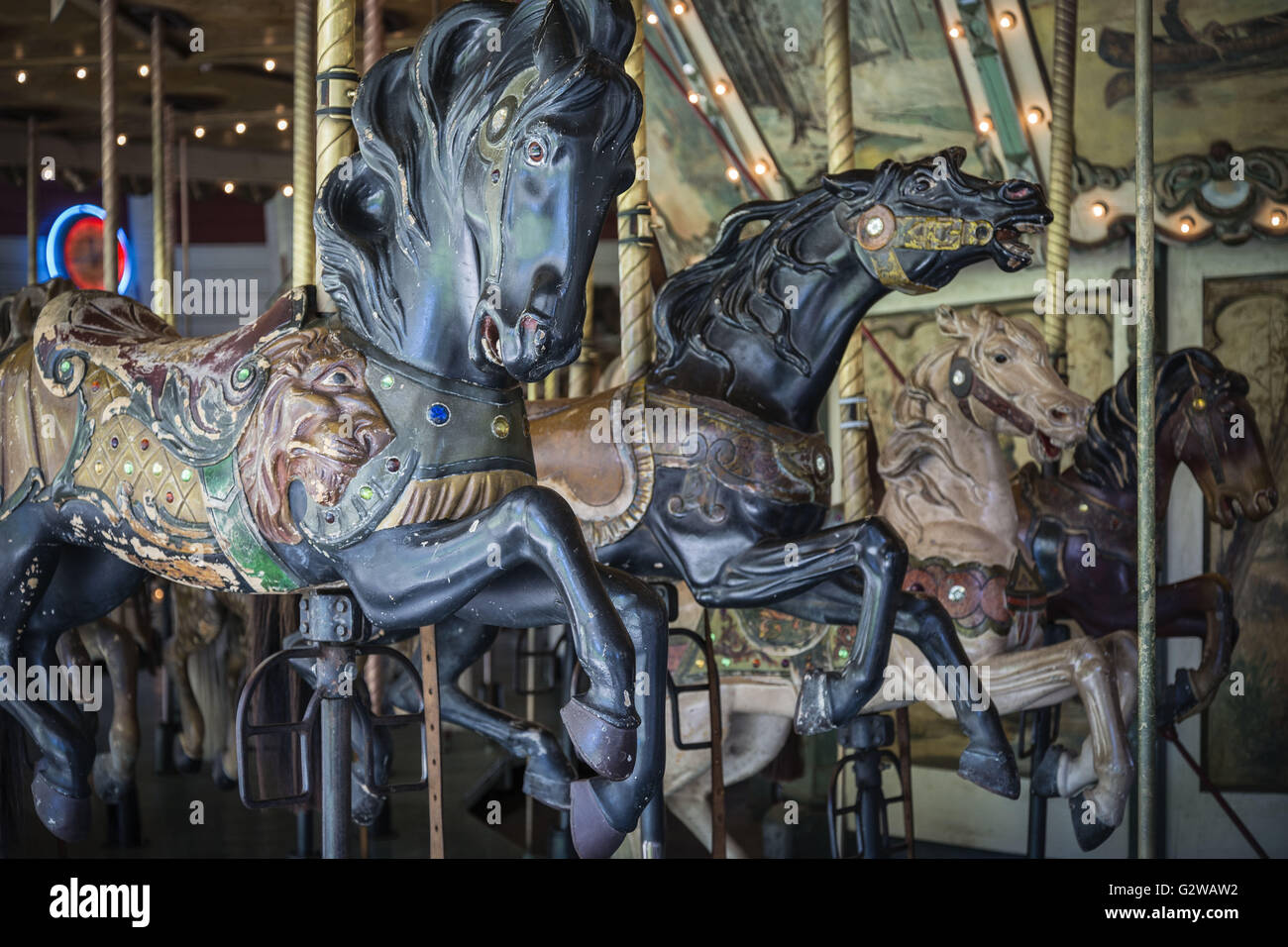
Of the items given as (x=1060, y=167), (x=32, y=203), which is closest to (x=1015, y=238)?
(x=1060, y=167)

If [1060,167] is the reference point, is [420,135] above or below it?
below

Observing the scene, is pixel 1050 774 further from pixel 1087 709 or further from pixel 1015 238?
pixel 1015 238

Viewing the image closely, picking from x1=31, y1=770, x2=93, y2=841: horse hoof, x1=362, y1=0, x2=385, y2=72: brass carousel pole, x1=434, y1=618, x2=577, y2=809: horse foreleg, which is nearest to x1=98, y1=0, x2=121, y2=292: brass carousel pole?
x1=362, y1=0, x2=385, y2=72: brass carousel pole

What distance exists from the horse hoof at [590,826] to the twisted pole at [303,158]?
164cm

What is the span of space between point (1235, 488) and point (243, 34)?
229 inches

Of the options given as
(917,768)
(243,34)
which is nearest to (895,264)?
(917,768)

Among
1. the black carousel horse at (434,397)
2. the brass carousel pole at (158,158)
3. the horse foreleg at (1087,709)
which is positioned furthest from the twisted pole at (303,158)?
the horse foreleg at (1087,709)

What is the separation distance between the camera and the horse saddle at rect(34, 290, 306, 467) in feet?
8.65

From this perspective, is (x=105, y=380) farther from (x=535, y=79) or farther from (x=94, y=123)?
(x=94, y=123)

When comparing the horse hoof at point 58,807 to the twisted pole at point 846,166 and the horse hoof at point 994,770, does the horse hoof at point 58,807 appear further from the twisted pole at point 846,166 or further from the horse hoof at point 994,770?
the twisted pole at point 846,166

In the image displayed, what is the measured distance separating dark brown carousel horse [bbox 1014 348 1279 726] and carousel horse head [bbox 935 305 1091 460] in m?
0.49

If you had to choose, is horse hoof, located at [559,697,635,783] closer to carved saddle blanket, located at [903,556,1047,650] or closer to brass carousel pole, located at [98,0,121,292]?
carved saddle blanket, located at [903,556,1047,650]

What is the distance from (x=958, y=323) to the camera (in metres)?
4.54

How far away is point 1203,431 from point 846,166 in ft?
5.47
